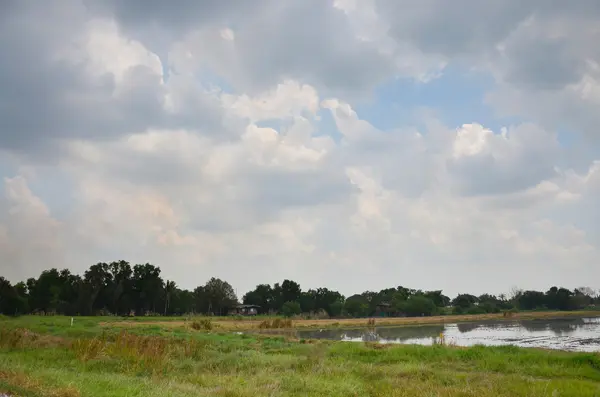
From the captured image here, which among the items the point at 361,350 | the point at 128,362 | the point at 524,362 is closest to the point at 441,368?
the point at 524,362

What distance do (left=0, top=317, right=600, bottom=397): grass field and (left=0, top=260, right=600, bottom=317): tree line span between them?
6663 cm

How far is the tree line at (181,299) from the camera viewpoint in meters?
86.0

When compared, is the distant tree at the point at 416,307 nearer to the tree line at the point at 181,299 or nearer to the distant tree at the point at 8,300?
the tree line at the point at 181,299

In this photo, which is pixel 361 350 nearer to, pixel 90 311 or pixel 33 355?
pixel 33 355

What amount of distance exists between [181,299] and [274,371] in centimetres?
8922

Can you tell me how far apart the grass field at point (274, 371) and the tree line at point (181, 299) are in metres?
66.6

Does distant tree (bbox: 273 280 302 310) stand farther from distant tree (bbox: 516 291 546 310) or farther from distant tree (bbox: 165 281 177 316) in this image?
distant tree (bbox: 516 291 546 310)

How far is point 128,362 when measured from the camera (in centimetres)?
1622

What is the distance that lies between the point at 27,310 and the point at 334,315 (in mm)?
60038

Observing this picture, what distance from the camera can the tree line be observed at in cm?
8600

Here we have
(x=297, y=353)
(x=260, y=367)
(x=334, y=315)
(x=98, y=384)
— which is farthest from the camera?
(x=334, y=315)

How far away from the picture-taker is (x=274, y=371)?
16.5 m

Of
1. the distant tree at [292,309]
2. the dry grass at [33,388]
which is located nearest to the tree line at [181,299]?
the distant tree at [292,309]

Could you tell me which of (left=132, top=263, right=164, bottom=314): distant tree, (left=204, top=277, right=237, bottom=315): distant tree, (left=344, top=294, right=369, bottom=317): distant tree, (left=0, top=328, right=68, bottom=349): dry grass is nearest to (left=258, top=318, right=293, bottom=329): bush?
(left=0, top=328, right=68, bottom=349): dry grass
